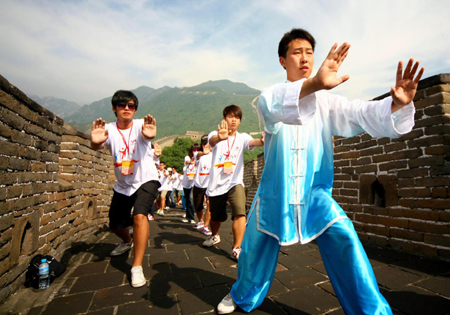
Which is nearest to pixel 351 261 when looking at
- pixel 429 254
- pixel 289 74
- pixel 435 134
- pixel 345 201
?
pixel 289 74

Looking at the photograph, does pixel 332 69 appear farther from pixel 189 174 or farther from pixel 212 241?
pixel 189 174

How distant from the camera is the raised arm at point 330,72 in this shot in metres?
1.30

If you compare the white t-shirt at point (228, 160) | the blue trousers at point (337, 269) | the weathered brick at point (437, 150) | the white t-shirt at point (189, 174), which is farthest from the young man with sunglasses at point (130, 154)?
the white t-shirt at point (189, 174)

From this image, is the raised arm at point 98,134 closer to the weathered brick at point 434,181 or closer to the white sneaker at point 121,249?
the white sneaker at point 121,249

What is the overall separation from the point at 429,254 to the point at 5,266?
4.81 metres

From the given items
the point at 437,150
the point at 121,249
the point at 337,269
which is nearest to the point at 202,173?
the point at 121,249

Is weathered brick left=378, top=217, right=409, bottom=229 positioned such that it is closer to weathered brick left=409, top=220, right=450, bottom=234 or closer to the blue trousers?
weathered brick left=409, top=220, right=450, bottom=234

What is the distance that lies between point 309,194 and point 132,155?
7.43 ft

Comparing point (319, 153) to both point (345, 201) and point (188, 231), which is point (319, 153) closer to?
point (345, 201)

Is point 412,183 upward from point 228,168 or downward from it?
downward

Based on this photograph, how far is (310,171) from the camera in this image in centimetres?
184

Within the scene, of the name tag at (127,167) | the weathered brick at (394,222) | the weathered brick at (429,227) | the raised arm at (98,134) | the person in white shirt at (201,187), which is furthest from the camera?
the person in white shirt at (201,187)

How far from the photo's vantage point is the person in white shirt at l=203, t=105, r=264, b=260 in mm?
3814

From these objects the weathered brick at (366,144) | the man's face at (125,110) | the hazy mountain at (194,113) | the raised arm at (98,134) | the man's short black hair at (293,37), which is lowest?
the raised arm at (98,134)
